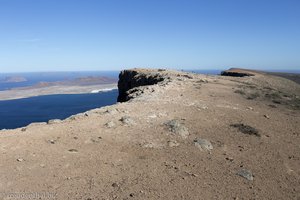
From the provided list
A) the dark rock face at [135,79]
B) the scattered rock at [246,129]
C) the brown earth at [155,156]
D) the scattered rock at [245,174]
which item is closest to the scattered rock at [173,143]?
the brown earth at [155,156]

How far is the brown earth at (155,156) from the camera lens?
11.9 m

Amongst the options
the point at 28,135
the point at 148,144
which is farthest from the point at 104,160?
the point at 28,135

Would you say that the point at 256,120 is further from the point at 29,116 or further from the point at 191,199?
the point at 29,116

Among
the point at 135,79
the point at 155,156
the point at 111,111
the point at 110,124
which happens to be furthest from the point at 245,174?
the point at 135,79

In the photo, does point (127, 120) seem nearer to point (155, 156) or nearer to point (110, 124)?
point (110, 124)

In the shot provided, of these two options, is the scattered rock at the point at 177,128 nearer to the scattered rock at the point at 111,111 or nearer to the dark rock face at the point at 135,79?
the scattered rock at the point at 111,111

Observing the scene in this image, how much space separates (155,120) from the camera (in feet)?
63.7

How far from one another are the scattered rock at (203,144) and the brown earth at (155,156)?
0.18 ft

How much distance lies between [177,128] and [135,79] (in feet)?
92.0

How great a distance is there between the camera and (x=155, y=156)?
14758mm

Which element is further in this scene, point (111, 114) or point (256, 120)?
point (256, 120)

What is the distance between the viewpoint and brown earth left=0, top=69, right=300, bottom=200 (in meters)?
Result: 11.9

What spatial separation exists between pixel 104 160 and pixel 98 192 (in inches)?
102

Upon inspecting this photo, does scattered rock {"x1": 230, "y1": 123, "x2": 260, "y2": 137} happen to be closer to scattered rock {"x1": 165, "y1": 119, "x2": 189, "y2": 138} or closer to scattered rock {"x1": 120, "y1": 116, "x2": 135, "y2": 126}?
scattered rock {"x1": 165, "y1": 119, "x2": 189, "y2": 138}
